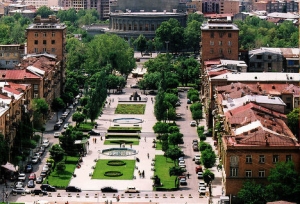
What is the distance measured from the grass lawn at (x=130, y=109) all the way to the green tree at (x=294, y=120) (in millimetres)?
33554

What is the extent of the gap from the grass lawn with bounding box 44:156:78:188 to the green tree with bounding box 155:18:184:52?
9521cm

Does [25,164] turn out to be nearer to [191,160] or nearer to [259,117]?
[191,160]

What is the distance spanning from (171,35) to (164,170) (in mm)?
98939

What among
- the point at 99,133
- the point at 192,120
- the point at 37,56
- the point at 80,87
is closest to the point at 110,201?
the point at 99,133

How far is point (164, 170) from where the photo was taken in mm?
88562

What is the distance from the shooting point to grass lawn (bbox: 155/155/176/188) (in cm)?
8376

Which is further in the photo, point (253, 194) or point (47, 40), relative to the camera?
point (47, 40)

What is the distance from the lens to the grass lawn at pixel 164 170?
8376 centimetres

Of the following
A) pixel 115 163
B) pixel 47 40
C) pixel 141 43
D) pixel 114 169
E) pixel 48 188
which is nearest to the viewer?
pixel 48 188

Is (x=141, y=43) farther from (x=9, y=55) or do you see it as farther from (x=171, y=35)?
(x=9, y=55)

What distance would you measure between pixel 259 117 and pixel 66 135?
21.6m

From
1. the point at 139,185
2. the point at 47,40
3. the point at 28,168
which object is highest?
the point at 47,40

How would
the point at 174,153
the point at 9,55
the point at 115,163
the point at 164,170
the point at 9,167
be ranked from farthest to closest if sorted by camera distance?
the point at 9,55 → the point at 115,163 → the point at 174,153 → the point at 164,170 → the point at 9,167

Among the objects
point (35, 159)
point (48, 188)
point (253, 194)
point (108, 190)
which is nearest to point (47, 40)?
point (35, 159)
